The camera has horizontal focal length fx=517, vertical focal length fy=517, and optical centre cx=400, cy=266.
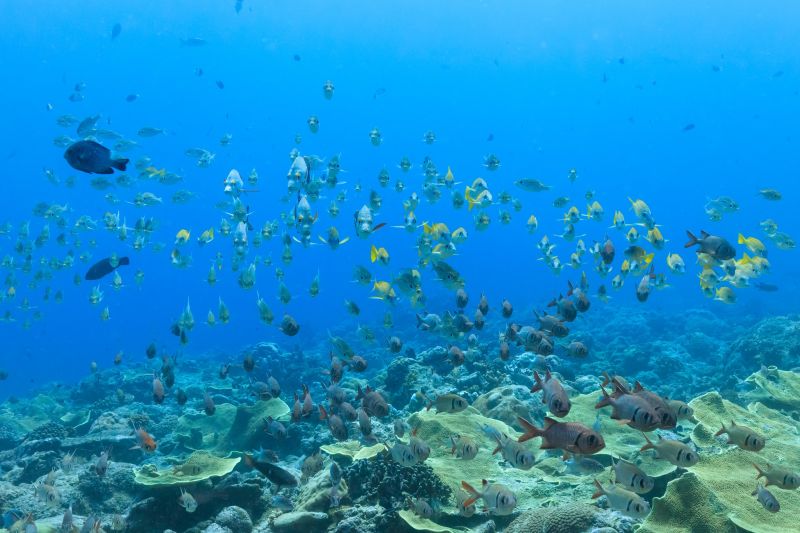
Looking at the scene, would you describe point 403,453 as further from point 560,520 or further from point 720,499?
point 720,499

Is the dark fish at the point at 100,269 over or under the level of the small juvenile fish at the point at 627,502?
over

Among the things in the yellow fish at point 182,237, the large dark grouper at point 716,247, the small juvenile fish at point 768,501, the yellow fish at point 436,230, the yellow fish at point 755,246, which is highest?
the yellow fish at point 182,237

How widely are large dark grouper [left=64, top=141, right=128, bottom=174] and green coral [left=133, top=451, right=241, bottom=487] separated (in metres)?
3.82

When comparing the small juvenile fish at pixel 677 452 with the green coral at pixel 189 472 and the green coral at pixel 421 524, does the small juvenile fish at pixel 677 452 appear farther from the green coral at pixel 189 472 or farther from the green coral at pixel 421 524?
the green coral at pixel 189 472

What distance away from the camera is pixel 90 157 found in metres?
5.02

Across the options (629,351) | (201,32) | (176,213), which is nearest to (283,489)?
(629,351)

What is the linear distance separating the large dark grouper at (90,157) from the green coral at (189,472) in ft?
12.5

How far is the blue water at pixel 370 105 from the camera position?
93.0 metres

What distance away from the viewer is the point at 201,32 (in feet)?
323

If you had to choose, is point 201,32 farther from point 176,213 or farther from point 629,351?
point 629,351

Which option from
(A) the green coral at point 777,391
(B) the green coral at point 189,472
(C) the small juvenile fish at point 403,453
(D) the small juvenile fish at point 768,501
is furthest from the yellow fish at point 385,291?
(A) the green coral at point 777,391

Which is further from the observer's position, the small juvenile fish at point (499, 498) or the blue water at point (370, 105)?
the blue water at point (370, 105)

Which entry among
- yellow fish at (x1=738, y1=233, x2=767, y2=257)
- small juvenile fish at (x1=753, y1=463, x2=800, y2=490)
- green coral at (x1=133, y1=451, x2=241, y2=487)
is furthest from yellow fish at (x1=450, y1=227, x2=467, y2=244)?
small juvenile fish at (x1=753, y1=463, x2=800, y2=490)

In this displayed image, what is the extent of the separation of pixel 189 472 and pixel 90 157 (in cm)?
415
